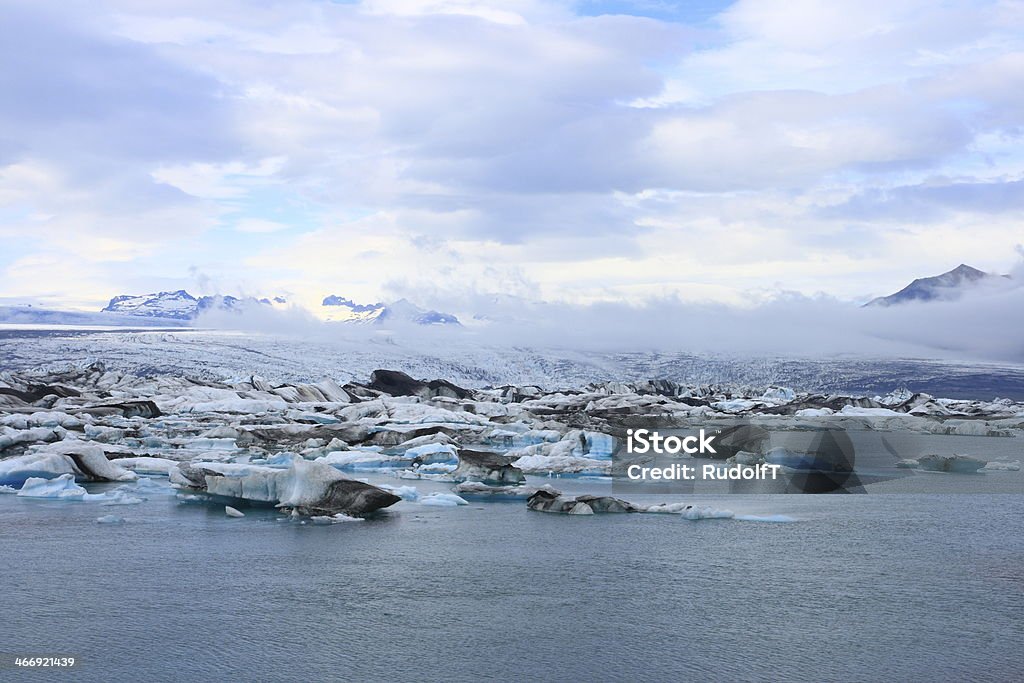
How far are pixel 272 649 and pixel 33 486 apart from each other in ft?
39.6

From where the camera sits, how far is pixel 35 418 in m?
31.7

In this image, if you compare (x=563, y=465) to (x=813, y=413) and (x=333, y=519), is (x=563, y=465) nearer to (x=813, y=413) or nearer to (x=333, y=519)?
(x=333, y=519)

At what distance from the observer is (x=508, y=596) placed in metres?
11.9

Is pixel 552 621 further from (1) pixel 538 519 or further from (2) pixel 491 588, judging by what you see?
(1) pixel 538 519

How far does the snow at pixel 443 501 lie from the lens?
63.0 ft

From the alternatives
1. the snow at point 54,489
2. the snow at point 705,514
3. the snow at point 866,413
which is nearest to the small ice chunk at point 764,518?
the snow at point 705,514

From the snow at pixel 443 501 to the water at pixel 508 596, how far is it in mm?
1391

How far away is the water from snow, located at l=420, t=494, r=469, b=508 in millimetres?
1391

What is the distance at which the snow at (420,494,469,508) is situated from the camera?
1920cm

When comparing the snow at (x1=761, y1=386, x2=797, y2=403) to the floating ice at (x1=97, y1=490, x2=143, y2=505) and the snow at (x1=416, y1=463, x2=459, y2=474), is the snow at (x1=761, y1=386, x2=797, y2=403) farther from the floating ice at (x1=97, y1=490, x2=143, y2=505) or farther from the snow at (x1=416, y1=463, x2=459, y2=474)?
the floating ice at (x1=97, y1=490, x2=143, y2=505)

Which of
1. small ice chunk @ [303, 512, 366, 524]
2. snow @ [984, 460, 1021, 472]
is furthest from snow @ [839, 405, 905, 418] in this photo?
small ice chunk @ [303, 512, 366, 524]

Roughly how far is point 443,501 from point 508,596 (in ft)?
24.5

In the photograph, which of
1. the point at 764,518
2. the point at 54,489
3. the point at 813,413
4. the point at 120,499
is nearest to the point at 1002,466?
the point at 764,518

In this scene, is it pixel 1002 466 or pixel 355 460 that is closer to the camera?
pixel 355 460
